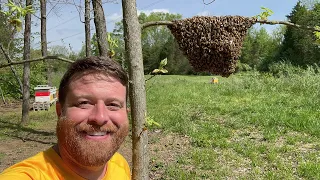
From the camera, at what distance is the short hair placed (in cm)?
135

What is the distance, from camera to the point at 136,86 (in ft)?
7.17

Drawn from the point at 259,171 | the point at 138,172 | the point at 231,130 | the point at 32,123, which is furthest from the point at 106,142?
the point at 32,123

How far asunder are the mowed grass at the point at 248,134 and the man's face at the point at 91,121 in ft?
9.35

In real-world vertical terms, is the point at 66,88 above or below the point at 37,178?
above

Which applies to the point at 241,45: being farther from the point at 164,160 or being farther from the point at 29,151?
the point at 29,151

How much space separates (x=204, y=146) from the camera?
272 inches

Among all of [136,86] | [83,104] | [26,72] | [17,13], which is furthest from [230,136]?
[83,104]

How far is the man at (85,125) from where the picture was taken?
125 cm

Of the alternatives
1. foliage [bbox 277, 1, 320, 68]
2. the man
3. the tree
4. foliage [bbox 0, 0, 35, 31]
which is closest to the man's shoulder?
the man

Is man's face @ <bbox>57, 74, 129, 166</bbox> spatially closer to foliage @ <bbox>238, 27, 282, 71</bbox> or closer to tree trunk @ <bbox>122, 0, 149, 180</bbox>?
tree trunk @ <bbox>122, 0, 149, 180</bbox>

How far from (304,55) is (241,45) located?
31.1 m

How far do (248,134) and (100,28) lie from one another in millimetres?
4872

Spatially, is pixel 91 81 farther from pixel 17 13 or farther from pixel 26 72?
pixel 26 72

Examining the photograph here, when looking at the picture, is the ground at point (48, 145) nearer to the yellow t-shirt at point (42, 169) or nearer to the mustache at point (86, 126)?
the yellow t-shirt at point (42, 169)
